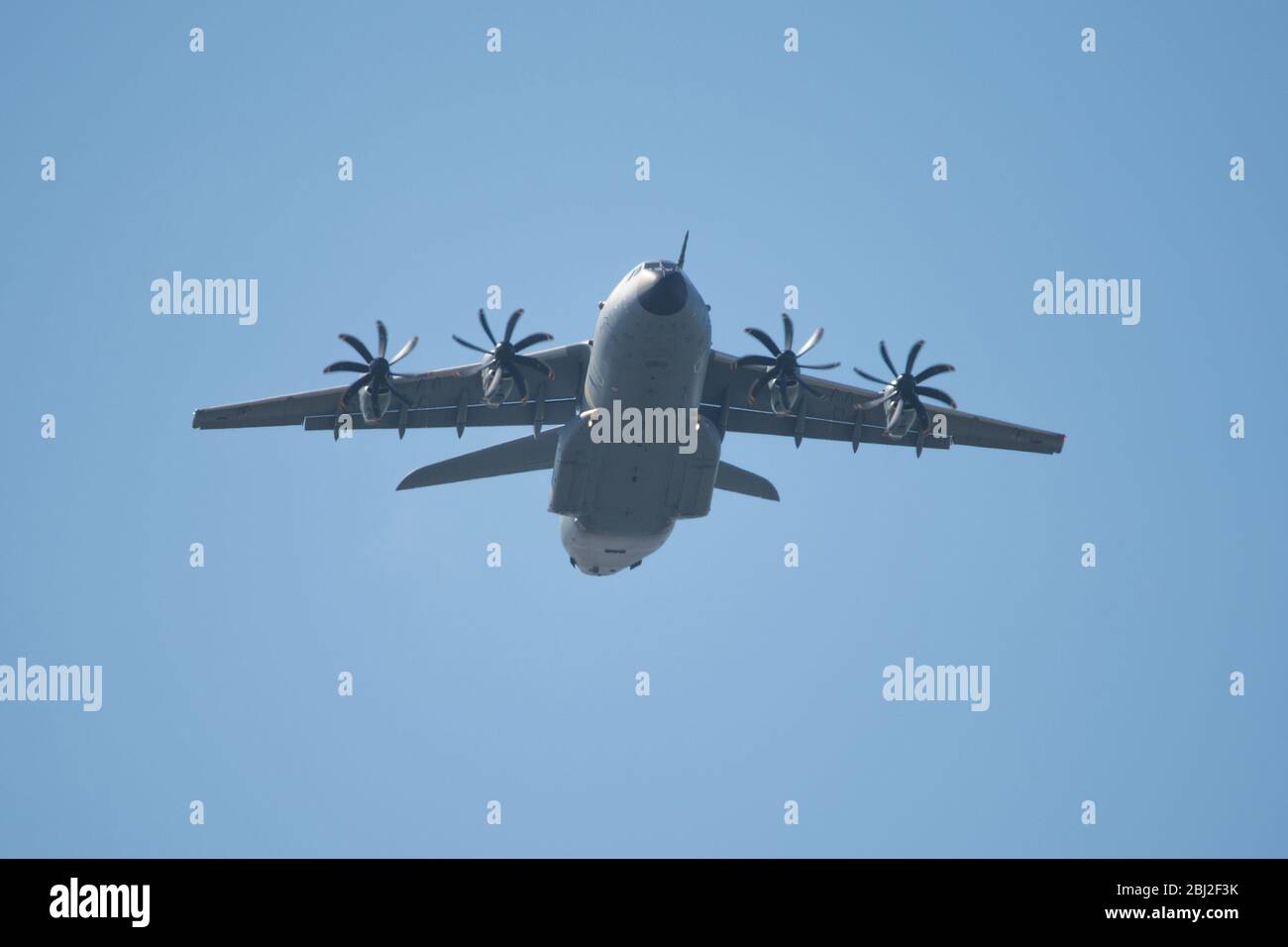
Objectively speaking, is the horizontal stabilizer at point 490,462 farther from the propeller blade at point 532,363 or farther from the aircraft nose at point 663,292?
the aircraft nose at point 663,292

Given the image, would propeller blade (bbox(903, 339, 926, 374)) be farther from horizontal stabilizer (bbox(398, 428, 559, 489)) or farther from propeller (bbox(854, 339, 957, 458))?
horizontal stabilizer (bbox(398, 428, 559, 489))

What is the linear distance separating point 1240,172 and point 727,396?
17190 millimetres

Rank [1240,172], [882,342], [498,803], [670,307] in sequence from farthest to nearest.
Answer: [1240,172] < [498,803] < [882,342] < [670,307]

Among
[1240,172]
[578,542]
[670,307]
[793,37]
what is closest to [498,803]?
[578,542]

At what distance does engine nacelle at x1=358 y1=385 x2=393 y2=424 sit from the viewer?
28.1 metres

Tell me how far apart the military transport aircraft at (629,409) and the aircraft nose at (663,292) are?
0.02 m

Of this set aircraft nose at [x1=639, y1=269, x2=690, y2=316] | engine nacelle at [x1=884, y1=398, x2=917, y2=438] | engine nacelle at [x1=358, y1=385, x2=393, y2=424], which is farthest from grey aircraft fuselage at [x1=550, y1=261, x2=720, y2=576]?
engine nacelle at [x1=358, y1=385, x2=393, y2=424]

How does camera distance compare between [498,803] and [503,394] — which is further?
[498,803]

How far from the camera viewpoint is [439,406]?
1200 inches

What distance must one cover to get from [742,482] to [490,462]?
5514 mm

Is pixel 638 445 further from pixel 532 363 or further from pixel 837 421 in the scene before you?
pixel 837 421

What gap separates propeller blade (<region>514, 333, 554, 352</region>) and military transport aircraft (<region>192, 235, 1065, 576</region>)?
0.9 inches

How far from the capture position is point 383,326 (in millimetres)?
28266

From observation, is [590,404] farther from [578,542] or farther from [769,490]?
[769,490]
